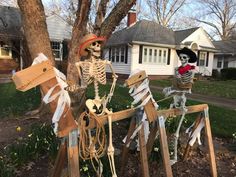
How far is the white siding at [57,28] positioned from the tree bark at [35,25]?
784 inches

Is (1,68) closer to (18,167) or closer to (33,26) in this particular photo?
(33,26)

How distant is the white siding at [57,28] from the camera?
25.6m

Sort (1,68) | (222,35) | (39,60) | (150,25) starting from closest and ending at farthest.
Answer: (39,60)
(1,68)
(150,25)
(222,35)

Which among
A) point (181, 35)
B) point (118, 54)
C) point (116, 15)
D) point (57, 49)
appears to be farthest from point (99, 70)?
point (57, 49)

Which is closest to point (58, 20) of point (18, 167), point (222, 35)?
point (18, 167)

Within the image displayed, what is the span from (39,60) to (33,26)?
140 inches

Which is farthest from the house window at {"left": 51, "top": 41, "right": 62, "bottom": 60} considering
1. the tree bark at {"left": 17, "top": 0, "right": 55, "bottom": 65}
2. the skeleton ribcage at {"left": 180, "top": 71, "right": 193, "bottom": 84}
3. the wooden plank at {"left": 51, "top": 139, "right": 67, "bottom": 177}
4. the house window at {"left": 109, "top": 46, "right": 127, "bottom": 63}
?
→ the wooden plank at {"left": 51, "top": 139, "right": 67, "bottom": 177}

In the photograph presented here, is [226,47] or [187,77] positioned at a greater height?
[226,47]

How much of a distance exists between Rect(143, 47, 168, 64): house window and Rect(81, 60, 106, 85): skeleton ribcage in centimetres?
1904

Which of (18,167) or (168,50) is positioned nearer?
(18,167)

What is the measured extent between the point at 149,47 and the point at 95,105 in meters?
19.4

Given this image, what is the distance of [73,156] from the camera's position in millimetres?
2736

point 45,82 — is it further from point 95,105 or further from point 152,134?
point 152,134

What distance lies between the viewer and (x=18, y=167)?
154 inches
